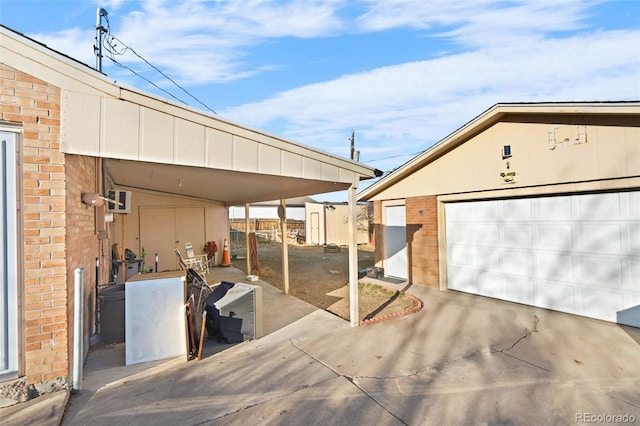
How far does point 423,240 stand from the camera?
8.18m

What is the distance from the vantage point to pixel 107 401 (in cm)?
302

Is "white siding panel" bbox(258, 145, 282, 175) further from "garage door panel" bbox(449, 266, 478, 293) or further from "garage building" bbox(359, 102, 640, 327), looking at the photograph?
"garage door panel" bbox(449, 266, 478, 293)

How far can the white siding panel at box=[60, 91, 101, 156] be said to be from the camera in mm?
2982

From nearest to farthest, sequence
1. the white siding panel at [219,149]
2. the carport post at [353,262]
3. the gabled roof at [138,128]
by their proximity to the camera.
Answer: the gabled roof at [138,128]
the white siding panel at [219,149]
the carport post at [353,262]

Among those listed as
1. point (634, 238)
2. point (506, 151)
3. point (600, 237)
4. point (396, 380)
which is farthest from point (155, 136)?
point (634, 238)

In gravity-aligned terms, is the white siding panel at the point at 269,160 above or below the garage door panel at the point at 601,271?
Result: above

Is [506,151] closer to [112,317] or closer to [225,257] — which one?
[112,317]

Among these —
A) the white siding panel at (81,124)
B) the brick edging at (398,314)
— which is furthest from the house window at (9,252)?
the brick edging at (398,314)

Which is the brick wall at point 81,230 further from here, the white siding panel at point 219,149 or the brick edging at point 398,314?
the brick edging at point 398,314

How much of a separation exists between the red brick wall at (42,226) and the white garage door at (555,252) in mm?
7120

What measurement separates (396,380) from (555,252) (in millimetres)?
4287

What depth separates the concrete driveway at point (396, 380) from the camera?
2816 millimetres

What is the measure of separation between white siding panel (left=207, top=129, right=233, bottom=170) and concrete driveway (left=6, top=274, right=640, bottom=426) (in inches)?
94.8

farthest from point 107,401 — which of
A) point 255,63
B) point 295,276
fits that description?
point 255,63
